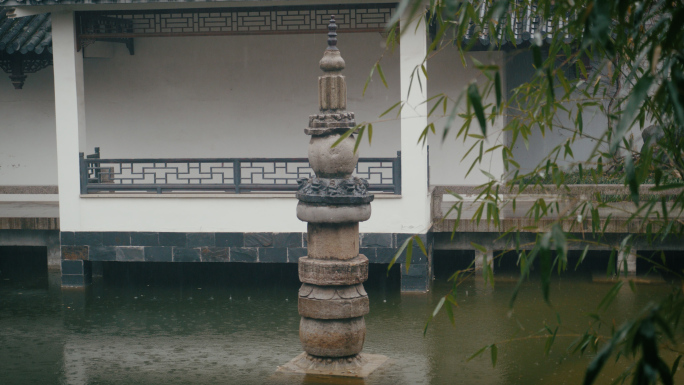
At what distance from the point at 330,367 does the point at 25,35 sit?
23.2 feet

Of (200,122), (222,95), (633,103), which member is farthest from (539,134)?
(633,103)

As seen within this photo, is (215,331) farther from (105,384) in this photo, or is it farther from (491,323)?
(491,323)

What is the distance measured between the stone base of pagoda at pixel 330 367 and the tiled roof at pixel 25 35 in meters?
6.34

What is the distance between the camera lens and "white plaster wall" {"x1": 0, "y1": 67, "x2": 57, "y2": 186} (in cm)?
1325

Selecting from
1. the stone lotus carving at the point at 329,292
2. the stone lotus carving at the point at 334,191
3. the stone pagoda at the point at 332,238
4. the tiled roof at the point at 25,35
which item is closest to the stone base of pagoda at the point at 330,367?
the stone pagoda at the point at 332,238

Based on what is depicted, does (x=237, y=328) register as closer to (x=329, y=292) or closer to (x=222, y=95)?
(x=329, y=292)

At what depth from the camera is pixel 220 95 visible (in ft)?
42.1

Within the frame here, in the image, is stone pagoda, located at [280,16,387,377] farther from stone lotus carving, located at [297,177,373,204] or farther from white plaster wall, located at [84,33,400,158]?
white plaster wall, located at [84,33,400,158]

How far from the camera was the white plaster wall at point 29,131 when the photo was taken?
13250 mm

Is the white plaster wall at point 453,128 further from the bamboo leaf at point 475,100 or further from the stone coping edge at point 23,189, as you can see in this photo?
the bamboo leaf at point 475,100

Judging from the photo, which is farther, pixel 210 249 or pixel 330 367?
pixel 210 249

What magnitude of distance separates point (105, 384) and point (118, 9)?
5.36 meters

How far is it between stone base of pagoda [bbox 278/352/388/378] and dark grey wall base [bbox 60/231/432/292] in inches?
128

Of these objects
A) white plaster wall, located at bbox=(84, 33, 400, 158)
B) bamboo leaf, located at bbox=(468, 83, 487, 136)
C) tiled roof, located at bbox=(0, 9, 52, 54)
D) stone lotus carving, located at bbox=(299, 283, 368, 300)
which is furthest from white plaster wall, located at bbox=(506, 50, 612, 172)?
bamboo leaf, located at bbox=(468, 83, 487, 136)
